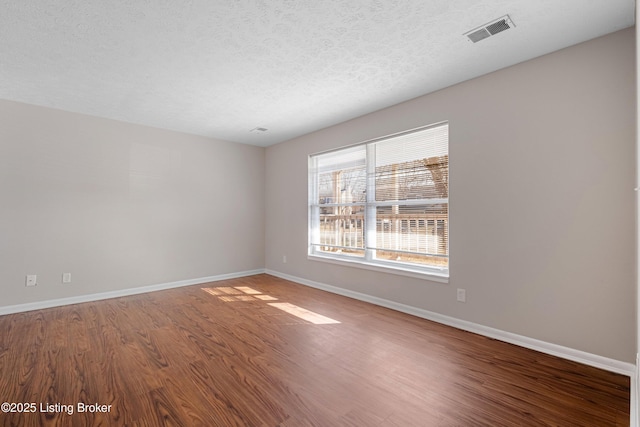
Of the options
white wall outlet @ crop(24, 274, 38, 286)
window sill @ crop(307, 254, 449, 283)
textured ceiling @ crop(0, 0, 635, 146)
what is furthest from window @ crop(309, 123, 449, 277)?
white wall outlet @ crop(24, 274, 38, 286)

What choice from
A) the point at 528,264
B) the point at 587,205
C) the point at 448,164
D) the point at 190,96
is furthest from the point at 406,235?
the point at 190,96

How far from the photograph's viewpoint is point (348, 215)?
442 centimetres

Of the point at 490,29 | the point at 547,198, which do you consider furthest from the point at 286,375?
the point at 490,29

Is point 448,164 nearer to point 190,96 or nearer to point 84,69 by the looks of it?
point 190,96

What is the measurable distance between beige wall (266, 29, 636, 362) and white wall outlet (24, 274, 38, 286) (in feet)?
15.3

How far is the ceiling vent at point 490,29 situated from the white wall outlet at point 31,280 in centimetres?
539

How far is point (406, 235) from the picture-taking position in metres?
3.57

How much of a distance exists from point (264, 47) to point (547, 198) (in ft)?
8.92

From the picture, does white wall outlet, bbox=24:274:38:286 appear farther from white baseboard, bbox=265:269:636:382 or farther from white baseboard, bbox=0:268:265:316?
white baseboard, bbox=265:269:636:382

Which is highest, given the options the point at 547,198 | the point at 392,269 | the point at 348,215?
the point at 547,198

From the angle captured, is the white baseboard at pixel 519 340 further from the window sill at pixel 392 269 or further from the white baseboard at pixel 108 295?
the white baseboard at pixel 108 295

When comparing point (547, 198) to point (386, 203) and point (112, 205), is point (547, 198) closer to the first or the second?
point (386, 203)

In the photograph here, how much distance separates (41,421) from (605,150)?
417 cm

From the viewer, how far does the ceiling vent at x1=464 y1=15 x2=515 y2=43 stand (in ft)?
6.84
